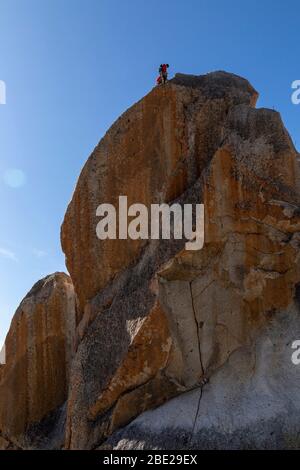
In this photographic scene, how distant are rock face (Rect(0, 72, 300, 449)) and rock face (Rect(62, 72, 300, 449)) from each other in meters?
0.02

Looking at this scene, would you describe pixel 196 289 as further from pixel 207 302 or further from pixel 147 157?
pixel 147 157

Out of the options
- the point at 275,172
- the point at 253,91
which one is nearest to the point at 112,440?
the point at 275,172

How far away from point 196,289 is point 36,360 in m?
8.22

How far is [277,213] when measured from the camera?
1115 centimetres

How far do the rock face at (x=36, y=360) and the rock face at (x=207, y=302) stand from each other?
4802mm

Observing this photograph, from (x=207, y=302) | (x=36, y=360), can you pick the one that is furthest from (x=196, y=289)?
(x=36, y=360)

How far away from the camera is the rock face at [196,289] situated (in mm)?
10148

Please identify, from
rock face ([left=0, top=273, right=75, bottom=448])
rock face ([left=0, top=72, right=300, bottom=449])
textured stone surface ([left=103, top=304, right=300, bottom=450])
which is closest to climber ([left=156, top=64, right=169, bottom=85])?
Answer: rock face ([left=0, top=72, right=300, bottom=449])

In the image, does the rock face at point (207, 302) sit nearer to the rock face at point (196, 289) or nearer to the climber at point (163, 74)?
the rock face at point (196, 289)

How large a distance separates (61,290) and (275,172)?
9533mm

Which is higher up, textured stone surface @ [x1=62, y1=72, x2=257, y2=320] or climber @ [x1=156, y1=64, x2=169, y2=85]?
climber @ [x1=156, y1=64, x2=169, y2=85]

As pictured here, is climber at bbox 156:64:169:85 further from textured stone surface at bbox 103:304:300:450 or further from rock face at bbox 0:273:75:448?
rock face at bbox 0:273:75:448

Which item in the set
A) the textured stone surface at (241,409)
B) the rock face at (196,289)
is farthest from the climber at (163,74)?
the textured stone surface at (241,409)

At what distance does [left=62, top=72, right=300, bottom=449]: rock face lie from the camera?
33.5ft
